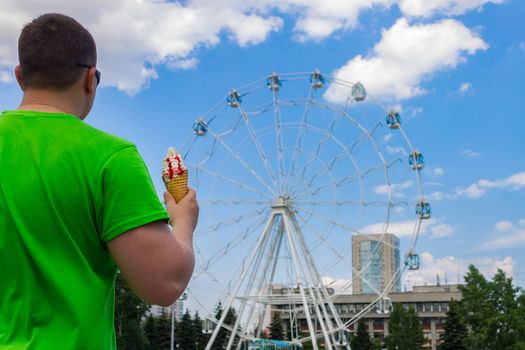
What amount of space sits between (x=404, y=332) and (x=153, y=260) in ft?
234

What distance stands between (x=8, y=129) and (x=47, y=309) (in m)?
0.52

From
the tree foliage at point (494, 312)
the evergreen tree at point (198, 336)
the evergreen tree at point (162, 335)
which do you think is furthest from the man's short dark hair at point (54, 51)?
the evergreen tree at point (198, 336)

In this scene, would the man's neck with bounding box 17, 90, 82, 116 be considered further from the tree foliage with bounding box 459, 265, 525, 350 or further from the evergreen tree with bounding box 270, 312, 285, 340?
the evergreen tree with bounding box 270, 312, 285, 340

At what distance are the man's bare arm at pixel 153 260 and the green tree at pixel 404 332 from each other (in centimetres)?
7072

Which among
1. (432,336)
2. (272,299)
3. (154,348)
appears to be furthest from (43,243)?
(432,336)

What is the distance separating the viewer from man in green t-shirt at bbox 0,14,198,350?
1.94 meters

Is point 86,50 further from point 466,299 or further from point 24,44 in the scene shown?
point 466,299

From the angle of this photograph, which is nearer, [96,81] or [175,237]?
[175,237]

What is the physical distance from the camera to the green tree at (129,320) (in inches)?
2388

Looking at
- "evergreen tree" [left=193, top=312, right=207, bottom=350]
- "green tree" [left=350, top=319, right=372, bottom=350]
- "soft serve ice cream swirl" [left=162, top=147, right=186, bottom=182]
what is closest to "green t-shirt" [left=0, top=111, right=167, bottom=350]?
"soft serve ice cream swirl" [left=162, top=147, right=186, bottom=182]

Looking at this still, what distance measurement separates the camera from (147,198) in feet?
6.48

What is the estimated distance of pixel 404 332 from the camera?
7062 cm

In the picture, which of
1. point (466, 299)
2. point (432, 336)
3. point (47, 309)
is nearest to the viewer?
point (47, 309)

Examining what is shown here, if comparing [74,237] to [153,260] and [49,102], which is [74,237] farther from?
[49,102]
